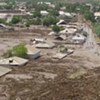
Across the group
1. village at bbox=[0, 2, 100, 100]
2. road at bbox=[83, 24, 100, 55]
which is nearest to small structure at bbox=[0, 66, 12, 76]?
village at bbox=[0, 2, 100, 100]

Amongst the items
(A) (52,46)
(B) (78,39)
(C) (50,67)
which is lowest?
(B) (78,39)


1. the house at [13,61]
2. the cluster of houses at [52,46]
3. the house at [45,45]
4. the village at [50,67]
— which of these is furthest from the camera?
the house at [45,45]

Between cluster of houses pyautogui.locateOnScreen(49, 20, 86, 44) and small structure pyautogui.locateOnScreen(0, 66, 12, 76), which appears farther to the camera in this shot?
cluster of houses pyautogui.locateOnScreen(49, 20, 86, 44)

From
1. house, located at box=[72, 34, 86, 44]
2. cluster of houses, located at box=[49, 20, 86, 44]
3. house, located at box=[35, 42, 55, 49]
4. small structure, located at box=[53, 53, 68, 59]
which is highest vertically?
small structure, located at box=[53, 53, 68, 59]

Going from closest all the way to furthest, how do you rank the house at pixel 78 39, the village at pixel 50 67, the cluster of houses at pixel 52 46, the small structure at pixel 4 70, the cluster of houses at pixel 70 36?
the village at pixel 50 67 < the small structure at pixel 4 70 < the cluster of houses at pixel 52 46 < the house at pixel 78 39 < the cluster of houses at pixel 70 36

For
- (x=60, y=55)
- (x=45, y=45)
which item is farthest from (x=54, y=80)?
(x=45, y=45)

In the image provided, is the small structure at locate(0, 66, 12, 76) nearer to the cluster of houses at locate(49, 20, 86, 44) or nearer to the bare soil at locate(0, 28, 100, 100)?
the bare soil at locate(0, 28, 100, 100)

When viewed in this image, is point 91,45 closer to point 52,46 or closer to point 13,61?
point 52,46

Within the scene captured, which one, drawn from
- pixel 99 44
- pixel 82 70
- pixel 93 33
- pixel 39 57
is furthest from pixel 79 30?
pixel 82 70

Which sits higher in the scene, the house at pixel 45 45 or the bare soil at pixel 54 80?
the bare soil at pixel 54 80

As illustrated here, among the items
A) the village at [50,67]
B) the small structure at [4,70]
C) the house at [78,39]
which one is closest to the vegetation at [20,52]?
the village at [50,67]

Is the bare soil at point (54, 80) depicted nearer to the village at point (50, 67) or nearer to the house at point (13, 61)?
the village at point (50, 67)
